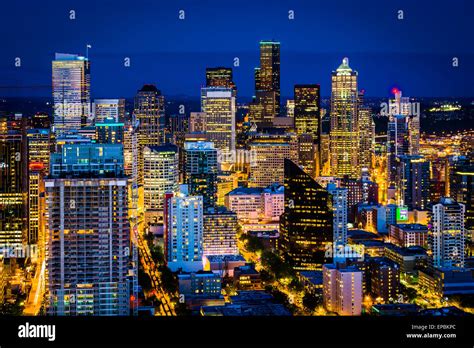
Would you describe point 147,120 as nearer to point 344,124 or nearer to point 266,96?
point 266,96

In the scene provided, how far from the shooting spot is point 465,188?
11.6 metres

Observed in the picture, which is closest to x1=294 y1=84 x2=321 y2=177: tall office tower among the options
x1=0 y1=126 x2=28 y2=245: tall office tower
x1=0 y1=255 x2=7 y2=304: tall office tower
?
x1=0 y1=126 x2=28 y2=245: tall office tower

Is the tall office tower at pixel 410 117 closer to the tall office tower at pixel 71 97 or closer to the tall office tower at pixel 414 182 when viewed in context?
the tall office tower at pixel 414 182

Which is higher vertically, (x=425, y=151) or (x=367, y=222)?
(x=425, y=151)

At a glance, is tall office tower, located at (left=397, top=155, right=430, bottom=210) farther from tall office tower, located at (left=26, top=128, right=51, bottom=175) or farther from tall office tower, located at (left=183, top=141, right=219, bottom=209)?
tall office tower, located at (left=26, top=128, right=51, bottom=175)

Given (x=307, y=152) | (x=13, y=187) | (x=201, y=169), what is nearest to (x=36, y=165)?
(x=13, y=187)

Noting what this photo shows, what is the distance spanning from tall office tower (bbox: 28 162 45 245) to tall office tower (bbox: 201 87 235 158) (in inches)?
322

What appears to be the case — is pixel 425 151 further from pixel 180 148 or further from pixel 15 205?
pixel 15 205

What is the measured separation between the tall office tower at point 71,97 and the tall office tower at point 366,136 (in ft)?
24.2

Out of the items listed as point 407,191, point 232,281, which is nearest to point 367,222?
point 407,191

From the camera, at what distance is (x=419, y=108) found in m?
11.9

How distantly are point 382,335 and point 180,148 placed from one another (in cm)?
1416

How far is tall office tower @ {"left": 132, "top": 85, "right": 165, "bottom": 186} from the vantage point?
45.3 ft

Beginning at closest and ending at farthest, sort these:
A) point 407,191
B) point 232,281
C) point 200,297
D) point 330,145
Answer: point 200,297 < point 232,281 < point 407,191 < point 330,145
